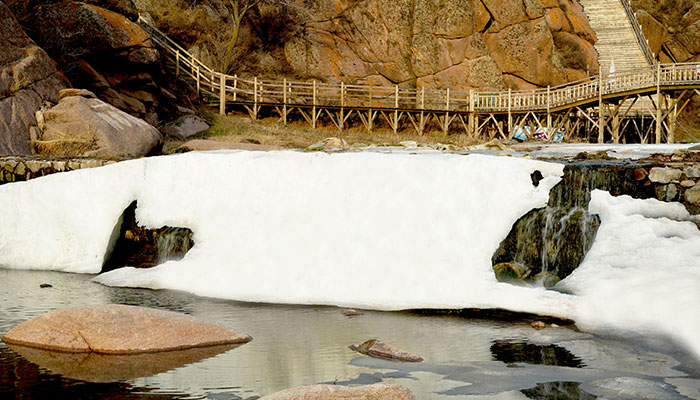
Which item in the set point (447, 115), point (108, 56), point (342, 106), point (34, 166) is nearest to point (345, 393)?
point (34, 166)

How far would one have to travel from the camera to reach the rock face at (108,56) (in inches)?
972

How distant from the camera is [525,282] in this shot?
34.3ft

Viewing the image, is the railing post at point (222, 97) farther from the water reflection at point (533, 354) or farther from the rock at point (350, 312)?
the water reflection at point (533, 354)

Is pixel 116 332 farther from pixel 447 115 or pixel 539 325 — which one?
pixel 447 115

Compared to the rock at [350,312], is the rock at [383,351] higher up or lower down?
lower down

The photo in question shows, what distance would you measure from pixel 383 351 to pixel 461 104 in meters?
33.3

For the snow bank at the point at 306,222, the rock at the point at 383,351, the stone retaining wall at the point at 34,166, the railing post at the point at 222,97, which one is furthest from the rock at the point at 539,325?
the railing post at the point at 222,97

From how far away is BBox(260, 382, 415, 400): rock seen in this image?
16.9 ft

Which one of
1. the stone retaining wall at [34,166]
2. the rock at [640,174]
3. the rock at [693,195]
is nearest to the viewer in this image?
the rock at [693,195]

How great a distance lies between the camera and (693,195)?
37.3 feet

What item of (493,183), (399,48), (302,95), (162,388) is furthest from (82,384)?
(399,48)

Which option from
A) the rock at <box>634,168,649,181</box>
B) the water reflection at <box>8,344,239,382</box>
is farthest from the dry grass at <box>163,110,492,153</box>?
the water reflection at <box>8,344,239,382</box>

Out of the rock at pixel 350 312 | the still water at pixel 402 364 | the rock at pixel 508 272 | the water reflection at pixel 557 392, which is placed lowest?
the water reflection at pixel 557 392

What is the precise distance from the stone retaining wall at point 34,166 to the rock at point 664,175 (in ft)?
32.6
